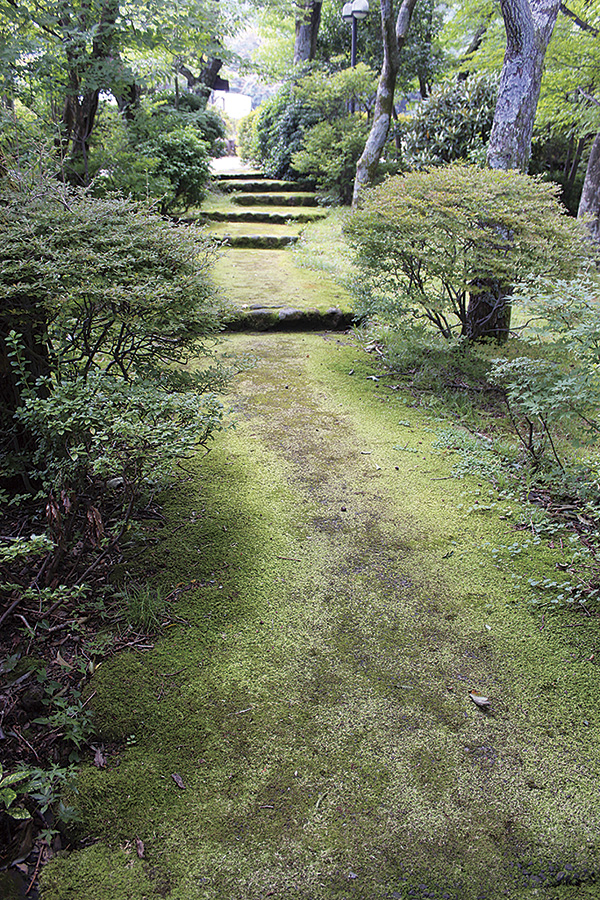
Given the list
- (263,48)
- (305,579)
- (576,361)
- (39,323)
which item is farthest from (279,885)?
(263,48)

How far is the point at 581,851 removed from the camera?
59.4 inches

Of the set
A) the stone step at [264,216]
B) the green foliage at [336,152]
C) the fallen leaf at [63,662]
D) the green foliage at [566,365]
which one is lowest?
the fallen leaf at [63,662]

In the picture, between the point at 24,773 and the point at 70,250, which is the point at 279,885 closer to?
the point at 24,773

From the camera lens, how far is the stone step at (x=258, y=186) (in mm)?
13594

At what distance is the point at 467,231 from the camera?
4.21 meters

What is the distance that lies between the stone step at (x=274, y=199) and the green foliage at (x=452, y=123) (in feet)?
7.85

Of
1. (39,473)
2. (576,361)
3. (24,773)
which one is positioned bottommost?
(24,773)

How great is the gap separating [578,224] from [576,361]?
2215 millimetres

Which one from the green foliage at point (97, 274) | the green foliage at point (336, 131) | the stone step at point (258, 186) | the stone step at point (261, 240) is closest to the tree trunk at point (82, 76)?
the green foliage at point (97, 274)

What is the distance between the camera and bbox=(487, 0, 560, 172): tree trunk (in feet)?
15.6

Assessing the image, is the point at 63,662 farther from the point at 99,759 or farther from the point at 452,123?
the point at 452,123

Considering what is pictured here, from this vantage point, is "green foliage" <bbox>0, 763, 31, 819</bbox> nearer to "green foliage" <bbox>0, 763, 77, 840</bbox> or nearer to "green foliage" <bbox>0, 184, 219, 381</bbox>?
"green foliage" <bbox>0, 763, 77, 840</bbox>

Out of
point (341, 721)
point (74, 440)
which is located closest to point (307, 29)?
point (74, 440)

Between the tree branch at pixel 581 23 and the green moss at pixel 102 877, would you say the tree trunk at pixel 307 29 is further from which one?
the green moss at pixel 102 877
